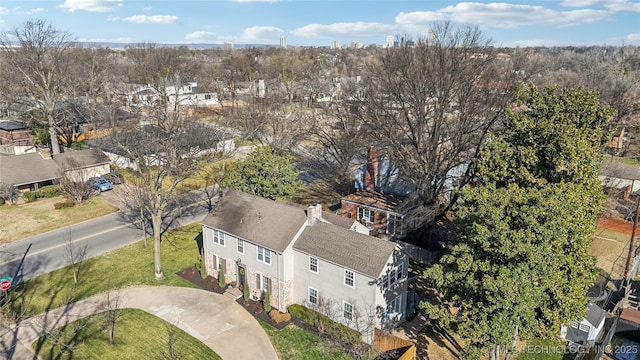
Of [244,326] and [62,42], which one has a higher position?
[62,42]

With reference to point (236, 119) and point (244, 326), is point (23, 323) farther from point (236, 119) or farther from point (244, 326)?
point (236, 119)

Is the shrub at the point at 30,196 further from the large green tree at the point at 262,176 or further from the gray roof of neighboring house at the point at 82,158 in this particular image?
the large green tree at the point at 262,176

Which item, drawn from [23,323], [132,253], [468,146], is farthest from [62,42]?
[468,146]

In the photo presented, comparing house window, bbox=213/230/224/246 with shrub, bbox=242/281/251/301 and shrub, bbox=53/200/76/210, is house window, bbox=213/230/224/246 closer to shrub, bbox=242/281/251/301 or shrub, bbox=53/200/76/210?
shrub, bbox=242/281/251/301

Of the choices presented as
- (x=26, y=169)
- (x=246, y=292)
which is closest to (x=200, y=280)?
(x=246, y=292)

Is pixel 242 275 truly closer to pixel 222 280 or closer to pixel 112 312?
pixel 222 280

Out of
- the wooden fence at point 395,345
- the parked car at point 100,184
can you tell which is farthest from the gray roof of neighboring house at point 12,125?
the wooden fence at point 395,345

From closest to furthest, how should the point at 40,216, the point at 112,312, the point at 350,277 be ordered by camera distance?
the point at 350,277
the point at 112,312
the point at 40,216
